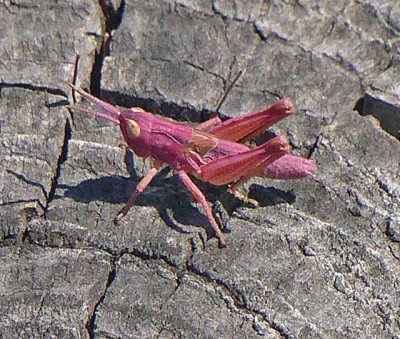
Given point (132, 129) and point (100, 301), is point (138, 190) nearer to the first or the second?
point (132, 129)

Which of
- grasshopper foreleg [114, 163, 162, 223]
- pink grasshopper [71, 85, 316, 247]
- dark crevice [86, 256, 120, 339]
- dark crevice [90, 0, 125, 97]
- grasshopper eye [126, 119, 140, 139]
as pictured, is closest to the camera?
dark crevice [86, 256, 120, 339]

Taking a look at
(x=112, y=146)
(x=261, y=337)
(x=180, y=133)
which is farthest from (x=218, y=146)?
(x=261, y=337)

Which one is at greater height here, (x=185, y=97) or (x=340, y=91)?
(x=340, y=91)

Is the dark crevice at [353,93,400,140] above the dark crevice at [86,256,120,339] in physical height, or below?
above

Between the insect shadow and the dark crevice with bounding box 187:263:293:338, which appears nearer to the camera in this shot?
the dark crevice with bounding box 187:263:293:338

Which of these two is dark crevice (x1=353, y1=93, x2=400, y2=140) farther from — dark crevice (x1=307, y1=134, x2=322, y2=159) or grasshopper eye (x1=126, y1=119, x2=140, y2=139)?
grasshopper eye (x1=126, y1=119, x2=140, y2=139)

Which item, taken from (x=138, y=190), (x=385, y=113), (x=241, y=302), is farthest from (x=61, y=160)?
(x=385, y=113)

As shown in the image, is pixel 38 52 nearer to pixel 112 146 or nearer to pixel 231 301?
pixel 112 146

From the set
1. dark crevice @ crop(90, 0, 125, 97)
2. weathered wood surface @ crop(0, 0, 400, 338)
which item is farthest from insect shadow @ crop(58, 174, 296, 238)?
dark crevice @ crop(90, 0, 125, 97)
